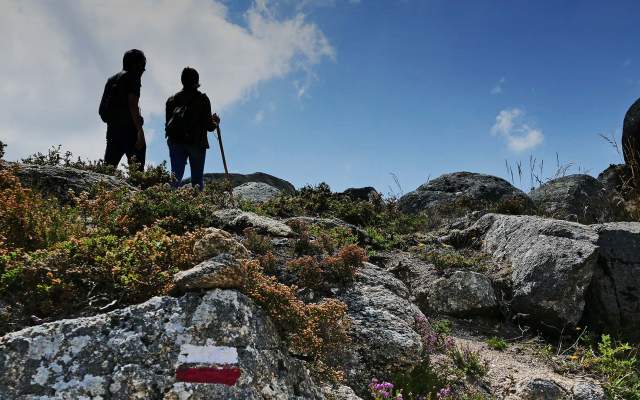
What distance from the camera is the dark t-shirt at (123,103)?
10555 mm

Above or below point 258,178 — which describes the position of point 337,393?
below

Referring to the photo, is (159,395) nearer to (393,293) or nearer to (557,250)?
(393,293)

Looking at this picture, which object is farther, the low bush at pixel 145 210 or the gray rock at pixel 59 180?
the gray rock at pixel 59 180

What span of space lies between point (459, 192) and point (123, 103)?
395 inches

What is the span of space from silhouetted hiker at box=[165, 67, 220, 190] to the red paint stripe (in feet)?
26.3

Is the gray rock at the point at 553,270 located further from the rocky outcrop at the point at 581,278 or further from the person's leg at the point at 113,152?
the person's leg at the point at 113,152

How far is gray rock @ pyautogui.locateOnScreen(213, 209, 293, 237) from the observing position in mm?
8469

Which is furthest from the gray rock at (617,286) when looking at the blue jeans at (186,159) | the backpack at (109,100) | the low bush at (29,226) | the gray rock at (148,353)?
the backpack at (109,100)

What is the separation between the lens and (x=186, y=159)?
38.1ft

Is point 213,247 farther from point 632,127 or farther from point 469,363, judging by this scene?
point 632,127

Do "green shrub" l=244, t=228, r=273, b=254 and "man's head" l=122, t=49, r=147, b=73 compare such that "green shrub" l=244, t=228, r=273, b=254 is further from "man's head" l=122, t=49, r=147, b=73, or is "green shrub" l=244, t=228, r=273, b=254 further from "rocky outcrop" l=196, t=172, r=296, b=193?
"rocky outcrop" l=196, t=172, r=296, b=193

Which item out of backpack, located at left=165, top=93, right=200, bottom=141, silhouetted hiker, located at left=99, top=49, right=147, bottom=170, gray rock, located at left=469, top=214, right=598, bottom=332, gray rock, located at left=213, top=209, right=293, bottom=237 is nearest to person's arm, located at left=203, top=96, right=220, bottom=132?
backpack, located at left=165, top=93, right=200, bottom=141

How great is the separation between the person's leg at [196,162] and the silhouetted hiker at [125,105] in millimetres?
1068

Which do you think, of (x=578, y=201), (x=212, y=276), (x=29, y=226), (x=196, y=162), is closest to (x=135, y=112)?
(x=196, y=162)
